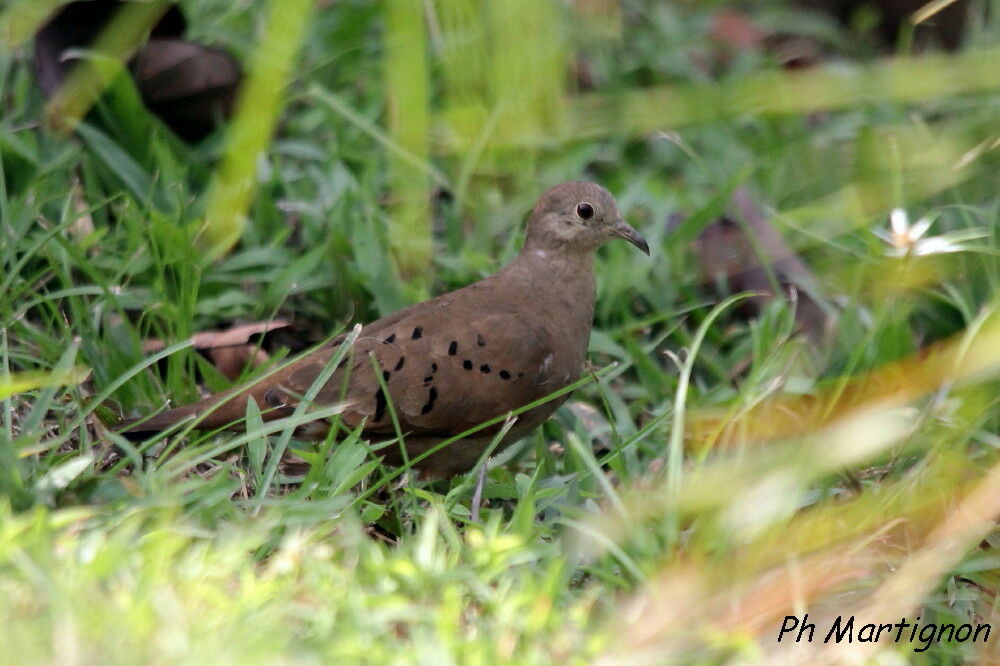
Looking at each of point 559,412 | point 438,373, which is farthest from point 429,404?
point 559,412

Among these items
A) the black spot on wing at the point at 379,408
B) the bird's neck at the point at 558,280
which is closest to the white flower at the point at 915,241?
the bird's neck at the point at 558,280

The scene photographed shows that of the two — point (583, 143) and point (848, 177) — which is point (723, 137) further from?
point (848, 177)

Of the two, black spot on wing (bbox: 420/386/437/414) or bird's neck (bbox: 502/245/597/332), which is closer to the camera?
black spot on wing (bbox: 420/386/437/414)

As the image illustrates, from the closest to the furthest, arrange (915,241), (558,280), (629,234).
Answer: (915,241), (558,280), (629,234)

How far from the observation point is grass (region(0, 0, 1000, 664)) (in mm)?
2090

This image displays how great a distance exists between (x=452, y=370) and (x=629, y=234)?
82 centimetres

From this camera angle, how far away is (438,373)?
134 inches

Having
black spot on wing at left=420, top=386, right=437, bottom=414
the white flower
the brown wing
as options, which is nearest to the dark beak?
the brown wing

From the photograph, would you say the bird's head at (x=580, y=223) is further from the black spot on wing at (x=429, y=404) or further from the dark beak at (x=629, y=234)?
the black spot on wing at (x=429, y=404)

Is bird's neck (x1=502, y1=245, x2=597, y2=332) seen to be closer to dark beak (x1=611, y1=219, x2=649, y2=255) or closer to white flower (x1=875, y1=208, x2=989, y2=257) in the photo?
dark beak (x1=611, y1=219, x2=649, y2=255)

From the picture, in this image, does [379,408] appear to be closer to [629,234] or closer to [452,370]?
[452,370]

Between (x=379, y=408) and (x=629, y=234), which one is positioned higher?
(x=629, y=234)

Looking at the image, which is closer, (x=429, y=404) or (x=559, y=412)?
(x=429, y=404)

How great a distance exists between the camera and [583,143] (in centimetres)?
484
